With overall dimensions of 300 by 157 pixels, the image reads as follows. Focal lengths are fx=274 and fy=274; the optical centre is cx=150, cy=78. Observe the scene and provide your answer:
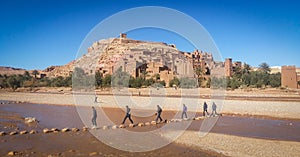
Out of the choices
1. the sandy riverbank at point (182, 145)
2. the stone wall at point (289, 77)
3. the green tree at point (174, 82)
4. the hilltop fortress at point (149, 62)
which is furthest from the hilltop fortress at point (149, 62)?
the sandy riverbank at point (182, 145)

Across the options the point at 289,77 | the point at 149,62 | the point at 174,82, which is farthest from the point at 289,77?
the point at 149,62

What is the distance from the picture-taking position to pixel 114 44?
159 meters

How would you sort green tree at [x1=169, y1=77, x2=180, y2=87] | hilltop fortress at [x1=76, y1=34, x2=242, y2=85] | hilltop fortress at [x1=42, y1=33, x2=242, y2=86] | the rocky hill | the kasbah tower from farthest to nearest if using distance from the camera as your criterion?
the rocky hill < hilltop fortress at [x1=76, y1=34, x2=242, y2=85] < hilltop fortress at [x1=42, y1=33, x2=242, y2=86] < green tree at [x1=169, y1=77, x2=180, y2=87] < the kasbah tower

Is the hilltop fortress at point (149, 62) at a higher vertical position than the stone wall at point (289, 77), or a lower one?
higher

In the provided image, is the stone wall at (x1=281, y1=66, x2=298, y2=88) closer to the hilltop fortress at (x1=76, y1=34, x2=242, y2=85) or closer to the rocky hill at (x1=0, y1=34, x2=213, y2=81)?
the hilltop fortress at (x1=76, y1=34, x2=242, y2=85)

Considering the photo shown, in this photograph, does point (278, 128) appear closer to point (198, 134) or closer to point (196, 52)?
point (198, 134)

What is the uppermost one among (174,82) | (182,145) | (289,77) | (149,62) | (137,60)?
(137,60)

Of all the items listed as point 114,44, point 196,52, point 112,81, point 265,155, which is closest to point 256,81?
point 112,81

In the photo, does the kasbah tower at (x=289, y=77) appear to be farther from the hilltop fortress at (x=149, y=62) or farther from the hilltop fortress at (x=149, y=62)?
the hilltop fortress at (x=149, y=62)

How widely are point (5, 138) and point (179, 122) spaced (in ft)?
38.4

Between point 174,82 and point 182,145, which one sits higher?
point 174,82

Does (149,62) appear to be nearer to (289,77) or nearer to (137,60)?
(137,60)

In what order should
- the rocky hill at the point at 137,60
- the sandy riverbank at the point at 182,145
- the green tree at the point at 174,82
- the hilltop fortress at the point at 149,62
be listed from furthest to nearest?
the rocky hill at the point at 137,60, the hilltop fortress at the point at 149,62, the green tree at the point at 174,82, the sandy riverbank at the point at 182,145

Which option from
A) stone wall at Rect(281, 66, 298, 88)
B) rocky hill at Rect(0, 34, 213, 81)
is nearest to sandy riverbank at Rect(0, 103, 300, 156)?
stone wall at Rect(281, 66, 298, 88)
